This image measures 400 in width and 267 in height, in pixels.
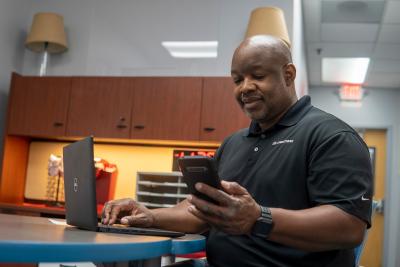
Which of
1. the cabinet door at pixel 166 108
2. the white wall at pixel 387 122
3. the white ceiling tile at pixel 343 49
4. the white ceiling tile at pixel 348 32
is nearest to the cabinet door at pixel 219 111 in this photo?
the cabinet door at pixel 166 108

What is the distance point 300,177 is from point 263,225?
29 cm

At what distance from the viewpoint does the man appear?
1.24m

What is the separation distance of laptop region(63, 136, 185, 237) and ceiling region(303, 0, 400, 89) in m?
3.66

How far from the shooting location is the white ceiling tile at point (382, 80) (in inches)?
268

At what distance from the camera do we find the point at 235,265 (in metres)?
1.48

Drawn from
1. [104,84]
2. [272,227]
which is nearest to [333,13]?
[104,84]

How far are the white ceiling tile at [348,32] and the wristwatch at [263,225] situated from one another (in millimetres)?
4327

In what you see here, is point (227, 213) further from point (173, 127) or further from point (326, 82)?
point (326, 82)

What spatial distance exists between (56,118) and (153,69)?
3.06 ft

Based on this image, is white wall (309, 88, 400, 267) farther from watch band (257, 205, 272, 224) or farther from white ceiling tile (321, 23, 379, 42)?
watch band (257, 205, 272, 224)

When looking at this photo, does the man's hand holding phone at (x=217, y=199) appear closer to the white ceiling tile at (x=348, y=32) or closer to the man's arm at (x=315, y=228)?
the man's arm at (x=315, y=228)

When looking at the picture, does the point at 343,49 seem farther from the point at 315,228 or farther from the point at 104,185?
the point at 315,228

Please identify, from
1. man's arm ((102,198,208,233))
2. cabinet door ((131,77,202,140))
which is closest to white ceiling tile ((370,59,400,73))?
cabinet door ((131,77,202,140))

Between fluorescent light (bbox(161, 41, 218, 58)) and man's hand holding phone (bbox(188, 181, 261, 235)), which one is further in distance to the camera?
fluorescent light (bbox(161, 41, 218, 58))
